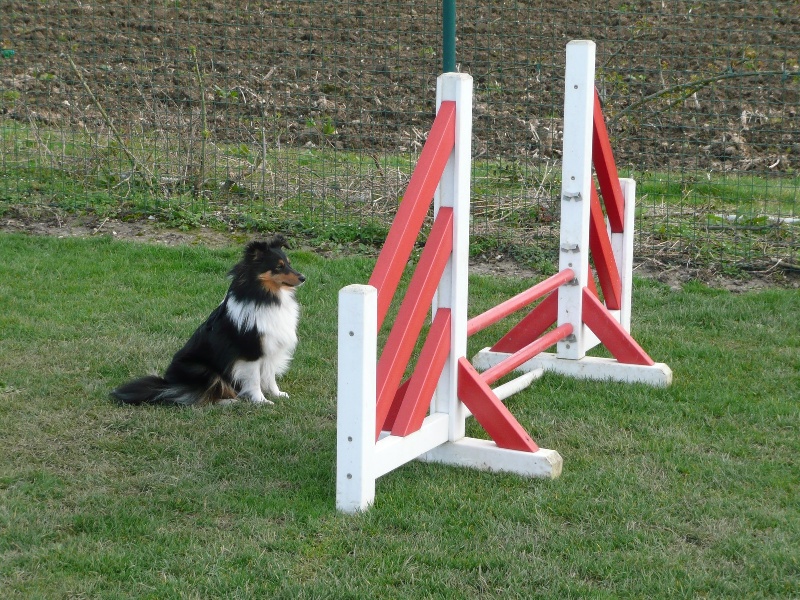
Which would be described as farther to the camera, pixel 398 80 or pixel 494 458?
pixel 398 80

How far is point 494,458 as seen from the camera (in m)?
3.92

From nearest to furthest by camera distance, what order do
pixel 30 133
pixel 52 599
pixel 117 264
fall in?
pixel 52 599, pixel 117 264, pixel 30 133

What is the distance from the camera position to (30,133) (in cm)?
898

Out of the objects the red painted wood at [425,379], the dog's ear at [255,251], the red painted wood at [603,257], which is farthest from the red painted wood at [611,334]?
the dog's ear at [255,251]

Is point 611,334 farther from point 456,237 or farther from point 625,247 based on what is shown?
point 456,237

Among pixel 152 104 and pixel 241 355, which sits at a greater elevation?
pixel 152 104

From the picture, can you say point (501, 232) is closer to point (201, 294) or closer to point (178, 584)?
point (201, 294)

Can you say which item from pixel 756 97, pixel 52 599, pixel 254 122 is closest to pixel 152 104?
pixel 254 122

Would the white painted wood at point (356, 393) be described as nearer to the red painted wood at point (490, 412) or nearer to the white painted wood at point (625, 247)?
the red painted wood at point (490, 412)

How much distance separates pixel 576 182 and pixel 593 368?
933 mm

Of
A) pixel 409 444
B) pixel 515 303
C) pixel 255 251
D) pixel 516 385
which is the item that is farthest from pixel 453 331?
pixel 255 251

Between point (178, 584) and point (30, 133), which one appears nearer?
point (178, 584)

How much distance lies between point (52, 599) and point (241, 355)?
193 cm

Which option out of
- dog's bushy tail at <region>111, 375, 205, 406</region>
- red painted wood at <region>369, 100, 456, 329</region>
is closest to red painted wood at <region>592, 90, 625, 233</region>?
red painted wood at <region>369, 100, 456, 329</region>
